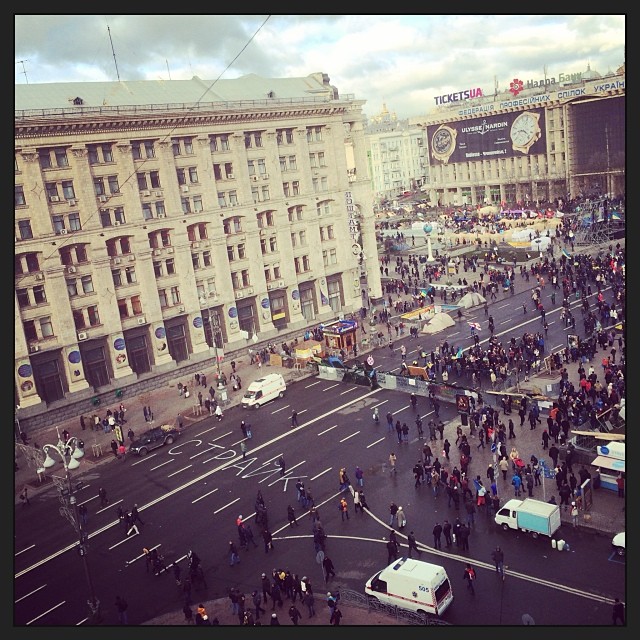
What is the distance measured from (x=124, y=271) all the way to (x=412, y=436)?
3028 centimetres

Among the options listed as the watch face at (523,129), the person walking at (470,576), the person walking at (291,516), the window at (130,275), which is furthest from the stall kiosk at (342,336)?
the watch face at (523,129)

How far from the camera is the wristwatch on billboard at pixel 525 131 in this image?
14212 centimetres

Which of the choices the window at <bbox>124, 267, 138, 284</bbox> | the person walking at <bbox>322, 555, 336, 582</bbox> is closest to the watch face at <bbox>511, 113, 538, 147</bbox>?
the window at <bbox>124, 267, 138, 284</bbox>

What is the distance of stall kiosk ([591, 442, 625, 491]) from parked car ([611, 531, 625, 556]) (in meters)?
4.51

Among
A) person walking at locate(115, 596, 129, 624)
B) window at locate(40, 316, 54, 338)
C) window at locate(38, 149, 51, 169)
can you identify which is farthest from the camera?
window at locate(40, 316, 54, 338)

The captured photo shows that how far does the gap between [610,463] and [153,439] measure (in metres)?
27.9

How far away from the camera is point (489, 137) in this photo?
151375 millimetres

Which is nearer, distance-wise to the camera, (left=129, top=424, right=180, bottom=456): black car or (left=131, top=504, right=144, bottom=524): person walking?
(left=131, top=504, right=144, bottom=524): person walking

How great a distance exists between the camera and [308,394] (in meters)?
52.5

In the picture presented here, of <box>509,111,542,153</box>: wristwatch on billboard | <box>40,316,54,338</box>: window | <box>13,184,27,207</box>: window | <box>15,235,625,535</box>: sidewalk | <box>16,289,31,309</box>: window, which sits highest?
<box>509,111,542,153</box>: wristwatch on billboard

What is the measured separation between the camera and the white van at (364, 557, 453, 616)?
24719 millimetres

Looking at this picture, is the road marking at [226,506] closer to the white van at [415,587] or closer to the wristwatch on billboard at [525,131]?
the white van at [415,587]

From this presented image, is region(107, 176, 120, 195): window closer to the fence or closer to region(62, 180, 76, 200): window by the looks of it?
region(62, 180, 76, 200): window

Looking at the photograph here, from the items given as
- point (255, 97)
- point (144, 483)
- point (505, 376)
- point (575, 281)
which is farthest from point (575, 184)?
point (144, 483)
